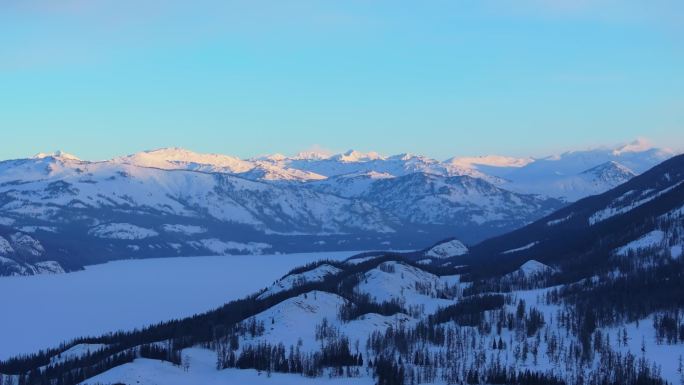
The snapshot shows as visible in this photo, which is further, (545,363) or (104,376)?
(545,363)

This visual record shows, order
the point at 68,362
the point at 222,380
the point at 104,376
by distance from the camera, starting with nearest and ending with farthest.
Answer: the point at 104,376 < the point at 222,380 < the point at 68,362

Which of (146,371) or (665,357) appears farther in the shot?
(665,357)

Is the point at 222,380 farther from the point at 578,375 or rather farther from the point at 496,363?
the point at 578,375

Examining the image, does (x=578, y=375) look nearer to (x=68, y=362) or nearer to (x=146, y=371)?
(x=146, y=371)

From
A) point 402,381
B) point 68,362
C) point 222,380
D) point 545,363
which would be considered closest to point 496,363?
point 545,363

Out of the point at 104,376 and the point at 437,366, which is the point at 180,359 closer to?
the point at 104,376

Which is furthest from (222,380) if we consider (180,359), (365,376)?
(365,376)

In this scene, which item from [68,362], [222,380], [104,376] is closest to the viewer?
[104,376]
